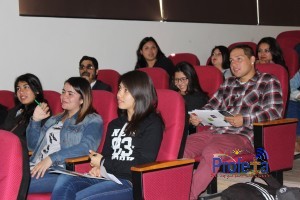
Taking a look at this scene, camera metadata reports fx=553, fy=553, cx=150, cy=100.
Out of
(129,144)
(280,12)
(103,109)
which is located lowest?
(129,144)

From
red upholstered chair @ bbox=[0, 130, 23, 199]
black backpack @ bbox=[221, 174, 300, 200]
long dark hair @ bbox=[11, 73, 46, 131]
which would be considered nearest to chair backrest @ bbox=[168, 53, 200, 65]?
long dark hair @ bbox=[11, 73, 46, 131]

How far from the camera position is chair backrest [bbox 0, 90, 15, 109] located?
490 centimetres

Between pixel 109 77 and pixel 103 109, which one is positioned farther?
pixel 109 77

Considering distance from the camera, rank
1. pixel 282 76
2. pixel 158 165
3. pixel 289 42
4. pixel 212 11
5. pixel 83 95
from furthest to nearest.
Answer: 1. pixel 212 11
2. pixel 289 42
3. pixel 282 76
4. pixel 83 95
5. pixel 158 165

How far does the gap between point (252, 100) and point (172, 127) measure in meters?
0.93

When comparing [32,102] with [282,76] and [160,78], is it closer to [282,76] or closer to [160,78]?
[160,78]

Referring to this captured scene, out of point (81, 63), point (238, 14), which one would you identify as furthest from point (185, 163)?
point (238, 14)

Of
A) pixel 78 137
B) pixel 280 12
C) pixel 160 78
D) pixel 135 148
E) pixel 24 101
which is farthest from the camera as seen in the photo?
pixel 280 12

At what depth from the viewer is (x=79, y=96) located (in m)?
3.57

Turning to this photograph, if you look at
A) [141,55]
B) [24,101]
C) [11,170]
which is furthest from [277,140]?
[141,55]

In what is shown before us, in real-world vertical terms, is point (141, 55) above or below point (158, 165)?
above

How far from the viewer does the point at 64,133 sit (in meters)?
3.51

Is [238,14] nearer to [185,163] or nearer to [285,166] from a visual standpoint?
[285,166]

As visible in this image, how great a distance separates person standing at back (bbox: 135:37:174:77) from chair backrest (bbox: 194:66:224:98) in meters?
1.18
